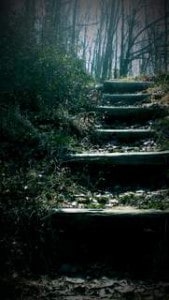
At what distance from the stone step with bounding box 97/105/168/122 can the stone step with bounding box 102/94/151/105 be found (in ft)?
3.62

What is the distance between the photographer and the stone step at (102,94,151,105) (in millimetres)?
8586

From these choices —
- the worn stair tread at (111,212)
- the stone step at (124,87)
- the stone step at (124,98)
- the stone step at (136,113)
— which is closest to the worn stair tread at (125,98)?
the stone step at (124,98)

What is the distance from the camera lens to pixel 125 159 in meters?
5.00

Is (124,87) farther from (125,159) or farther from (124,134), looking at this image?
(125,159)

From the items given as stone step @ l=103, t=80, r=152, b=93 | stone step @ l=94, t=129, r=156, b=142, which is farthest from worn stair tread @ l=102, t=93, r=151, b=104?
stone step @ l=94, t=129, r=156, b=142

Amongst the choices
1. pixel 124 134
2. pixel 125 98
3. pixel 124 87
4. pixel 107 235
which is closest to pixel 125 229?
pixel 107 235

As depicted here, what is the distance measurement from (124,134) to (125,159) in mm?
1344

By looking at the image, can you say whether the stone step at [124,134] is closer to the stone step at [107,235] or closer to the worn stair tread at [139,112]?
the worn stair tread at [139,112]

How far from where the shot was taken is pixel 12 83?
7414 mm

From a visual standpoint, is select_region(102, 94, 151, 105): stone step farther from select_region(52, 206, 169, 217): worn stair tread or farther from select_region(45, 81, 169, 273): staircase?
select_region(52, 206, 169, 217): worn stair tread

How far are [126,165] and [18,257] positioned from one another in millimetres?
2249

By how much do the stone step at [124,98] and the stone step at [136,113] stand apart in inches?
43.4

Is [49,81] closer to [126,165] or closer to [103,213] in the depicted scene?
[126,165]

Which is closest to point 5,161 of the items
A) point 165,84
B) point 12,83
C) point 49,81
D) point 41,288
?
point 41,288
